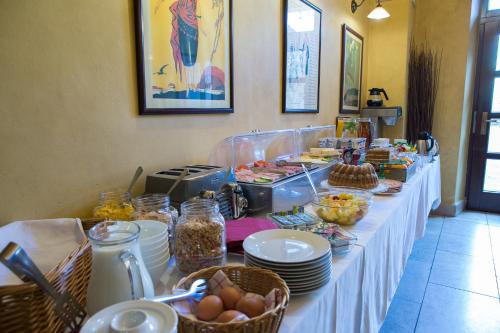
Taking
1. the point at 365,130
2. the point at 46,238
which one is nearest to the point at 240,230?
the point at 46,238

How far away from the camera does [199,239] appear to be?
803 mm

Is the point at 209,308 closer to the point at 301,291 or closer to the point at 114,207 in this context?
the point at 301,291

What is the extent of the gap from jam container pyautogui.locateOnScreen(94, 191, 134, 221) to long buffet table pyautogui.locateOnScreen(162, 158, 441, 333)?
0.22m

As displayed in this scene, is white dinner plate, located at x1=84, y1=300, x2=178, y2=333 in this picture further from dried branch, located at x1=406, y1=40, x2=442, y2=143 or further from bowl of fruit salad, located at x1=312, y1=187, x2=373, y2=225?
dried branch, located at x1=406, y1=40, x2=442, y2=143

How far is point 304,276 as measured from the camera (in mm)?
742

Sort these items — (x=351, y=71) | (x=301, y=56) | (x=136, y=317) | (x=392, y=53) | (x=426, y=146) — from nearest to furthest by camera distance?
(x=136, y=317)
(x=301, y=56)
(x=426, y=146)
(x=351, y=71)
(x=392, y=53)

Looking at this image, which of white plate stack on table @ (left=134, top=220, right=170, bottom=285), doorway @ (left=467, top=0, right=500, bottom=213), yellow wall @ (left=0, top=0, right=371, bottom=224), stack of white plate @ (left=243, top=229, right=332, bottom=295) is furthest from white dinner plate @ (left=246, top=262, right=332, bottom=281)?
doorway @ (left=467, top=0, right=500, bottom=213)

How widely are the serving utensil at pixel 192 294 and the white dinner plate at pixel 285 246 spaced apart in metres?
0.17

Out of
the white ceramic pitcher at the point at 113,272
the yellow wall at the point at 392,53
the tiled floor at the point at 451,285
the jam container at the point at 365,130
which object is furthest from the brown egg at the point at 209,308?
the yellow wall at the point at 392,53

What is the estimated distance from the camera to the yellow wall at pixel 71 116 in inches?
33.0

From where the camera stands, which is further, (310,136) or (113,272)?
(310,136)

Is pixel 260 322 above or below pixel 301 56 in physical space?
below

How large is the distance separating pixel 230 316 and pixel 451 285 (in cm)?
222

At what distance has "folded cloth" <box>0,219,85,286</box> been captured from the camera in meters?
0.70
